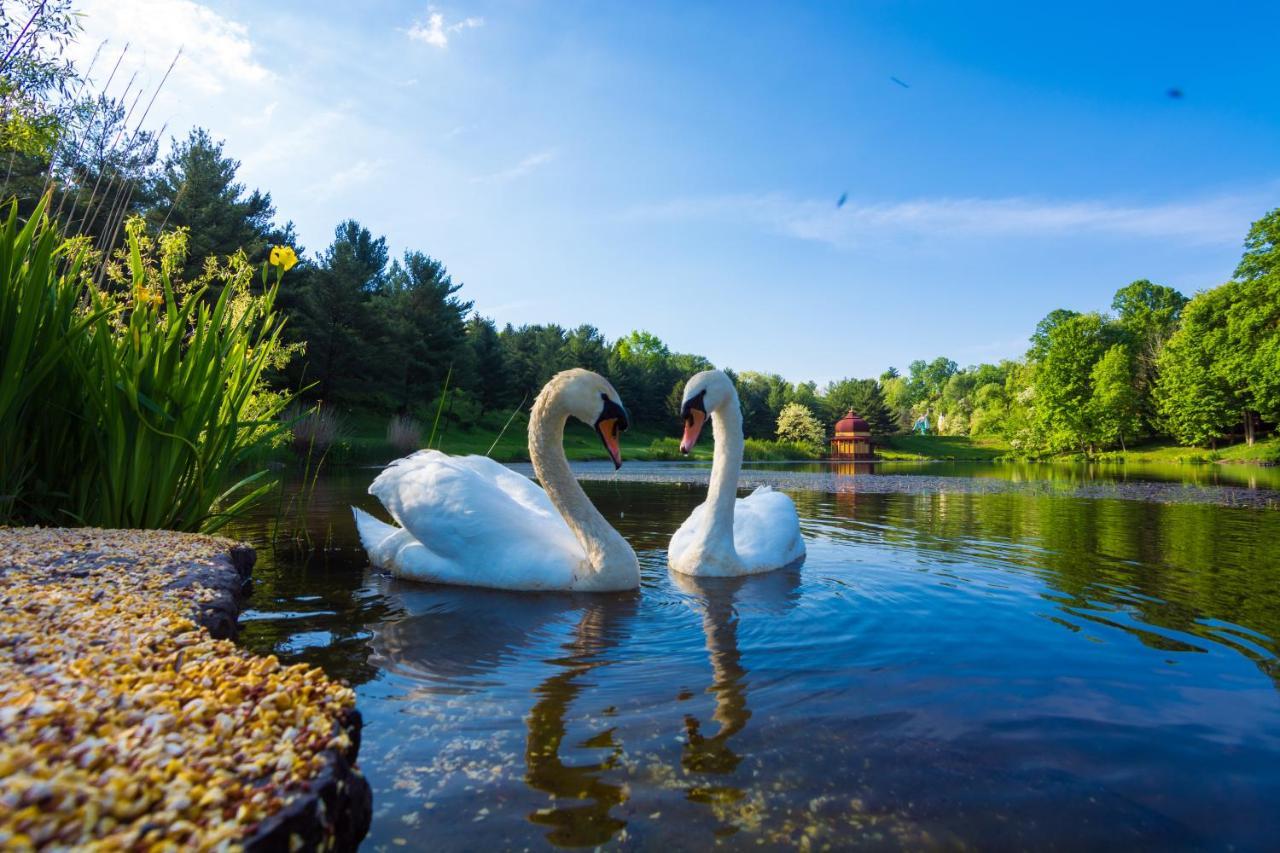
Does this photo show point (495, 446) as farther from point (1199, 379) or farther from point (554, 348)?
point (1199, 379)

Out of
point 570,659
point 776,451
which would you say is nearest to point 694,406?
point 570,659

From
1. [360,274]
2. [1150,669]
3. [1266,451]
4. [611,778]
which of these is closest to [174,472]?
[611,778]

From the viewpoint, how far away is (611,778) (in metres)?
2.31

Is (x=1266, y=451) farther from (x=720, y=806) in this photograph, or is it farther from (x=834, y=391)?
(x=720, y=806)

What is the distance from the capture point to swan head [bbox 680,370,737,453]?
5.52 metres

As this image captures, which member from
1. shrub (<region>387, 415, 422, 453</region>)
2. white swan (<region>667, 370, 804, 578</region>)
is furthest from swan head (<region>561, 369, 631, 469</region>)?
shrub (<region>387, 415, 422, 453</region>)

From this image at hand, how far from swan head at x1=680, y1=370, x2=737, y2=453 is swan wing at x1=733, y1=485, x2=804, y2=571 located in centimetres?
122

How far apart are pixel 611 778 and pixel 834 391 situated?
81.5m

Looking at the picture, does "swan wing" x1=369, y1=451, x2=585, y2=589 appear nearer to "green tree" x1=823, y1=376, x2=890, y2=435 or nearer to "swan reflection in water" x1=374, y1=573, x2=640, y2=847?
"swan reflection in water" x1=374, y1=573, x2=640, y2=847

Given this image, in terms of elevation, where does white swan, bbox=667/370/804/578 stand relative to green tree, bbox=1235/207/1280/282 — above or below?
below

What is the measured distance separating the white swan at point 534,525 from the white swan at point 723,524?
2.94 feet

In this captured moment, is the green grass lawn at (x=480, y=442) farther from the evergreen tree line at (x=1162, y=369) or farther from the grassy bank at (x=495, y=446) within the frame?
the evergreen tree line at (x=1162, y=369)

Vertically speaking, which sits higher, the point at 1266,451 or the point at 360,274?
the point at 360,274

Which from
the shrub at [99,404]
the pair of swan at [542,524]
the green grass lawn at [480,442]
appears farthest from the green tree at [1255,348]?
the shrub at [99,404]
